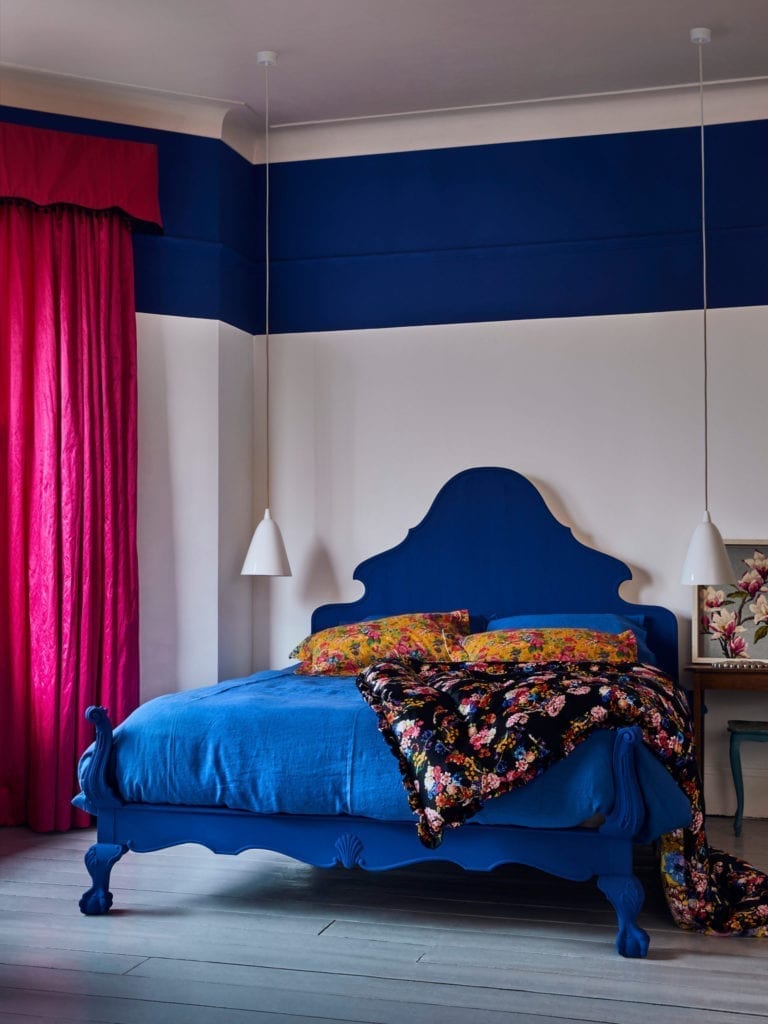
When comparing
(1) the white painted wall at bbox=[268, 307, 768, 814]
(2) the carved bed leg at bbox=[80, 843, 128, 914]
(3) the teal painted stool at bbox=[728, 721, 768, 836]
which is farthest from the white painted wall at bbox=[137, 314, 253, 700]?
(3) the teal painted stool at bbox=[728, 721, 768, 836]

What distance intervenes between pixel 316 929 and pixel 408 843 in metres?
0.35

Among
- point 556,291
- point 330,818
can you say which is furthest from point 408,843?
point 556,291

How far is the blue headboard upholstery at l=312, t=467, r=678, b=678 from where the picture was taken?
194 inches

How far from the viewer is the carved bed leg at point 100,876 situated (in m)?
3.39

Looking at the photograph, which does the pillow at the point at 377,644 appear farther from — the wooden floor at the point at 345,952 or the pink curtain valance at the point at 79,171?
the pink curtain valance at the point at 79,171

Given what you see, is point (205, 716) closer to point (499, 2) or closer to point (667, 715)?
point (667, 715)

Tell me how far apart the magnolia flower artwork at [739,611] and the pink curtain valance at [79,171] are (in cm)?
281

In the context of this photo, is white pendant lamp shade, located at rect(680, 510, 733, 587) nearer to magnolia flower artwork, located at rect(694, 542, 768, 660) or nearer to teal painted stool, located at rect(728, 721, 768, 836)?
magnolia flower artwork, located at rect(694, 542, 768, 660)

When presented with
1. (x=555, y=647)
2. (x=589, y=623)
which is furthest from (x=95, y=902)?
(x=589, y=623)

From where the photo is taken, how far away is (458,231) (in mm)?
5211

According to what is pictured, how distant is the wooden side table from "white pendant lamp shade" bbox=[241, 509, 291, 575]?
1751 millimetres

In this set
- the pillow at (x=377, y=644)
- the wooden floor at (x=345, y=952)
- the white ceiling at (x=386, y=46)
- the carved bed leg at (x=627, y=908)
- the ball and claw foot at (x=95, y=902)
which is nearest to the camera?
the wooden floor at (x=345, y=952)

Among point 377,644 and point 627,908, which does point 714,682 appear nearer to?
point 377,644

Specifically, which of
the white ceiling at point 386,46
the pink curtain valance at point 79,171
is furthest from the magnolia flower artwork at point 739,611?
the pink curtain valance at point 79,171
